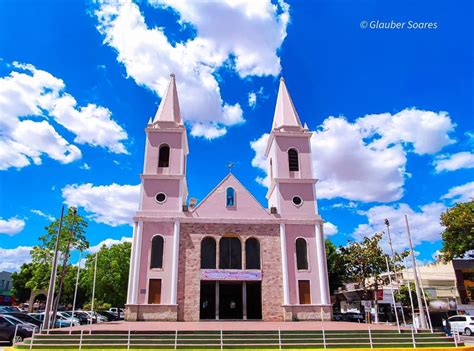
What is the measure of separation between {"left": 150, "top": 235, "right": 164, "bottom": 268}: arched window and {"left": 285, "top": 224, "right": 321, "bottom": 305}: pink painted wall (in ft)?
29.8

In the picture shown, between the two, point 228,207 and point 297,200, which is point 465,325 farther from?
point 228,207

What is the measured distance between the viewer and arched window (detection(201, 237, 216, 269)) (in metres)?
24.6

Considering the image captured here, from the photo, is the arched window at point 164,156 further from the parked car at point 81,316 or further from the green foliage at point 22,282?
the green foliage at point 22,282

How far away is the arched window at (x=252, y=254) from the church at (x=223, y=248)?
0.23ft

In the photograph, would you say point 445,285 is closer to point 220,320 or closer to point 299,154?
point 299,154

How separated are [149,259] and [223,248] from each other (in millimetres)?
5229

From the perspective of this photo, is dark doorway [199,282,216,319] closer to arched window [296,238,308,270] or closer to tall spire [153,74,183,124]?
arched window [296,238,308,270]

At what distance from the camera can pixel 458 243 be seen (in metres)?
32.6

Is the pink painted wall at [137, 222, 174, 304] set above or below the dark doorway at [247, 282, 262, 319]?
above

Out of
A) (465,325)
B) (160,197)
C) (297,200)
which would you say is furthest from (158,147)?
(465,325)

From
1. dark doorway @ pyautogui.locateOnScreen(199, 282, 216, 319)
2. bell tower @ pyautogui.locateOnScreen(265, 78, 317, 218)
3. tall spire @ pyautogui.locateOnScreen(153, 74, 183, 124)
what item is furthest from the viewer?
tall spire @ pyautogui.locateOnScreen(153, 74, 183, 124)

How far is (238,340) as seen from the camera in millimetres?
14883

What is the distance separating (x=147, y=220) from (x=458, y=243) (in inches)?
1120

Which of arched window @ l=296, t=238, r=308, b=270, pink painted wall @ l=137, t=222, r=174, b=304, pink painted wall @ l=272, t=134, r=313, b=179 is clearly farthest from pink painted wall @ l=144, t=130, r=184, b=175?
arched window @ l=296, t=238, r=308, b=270
